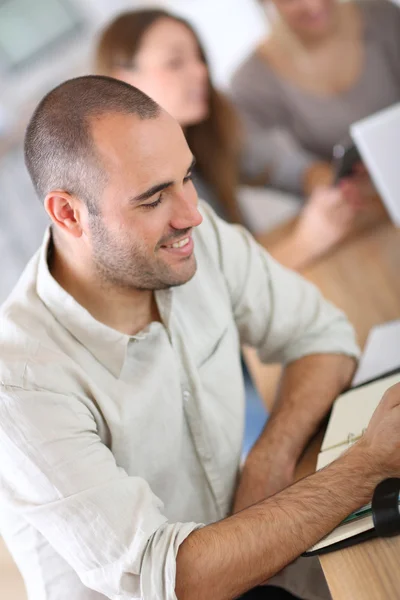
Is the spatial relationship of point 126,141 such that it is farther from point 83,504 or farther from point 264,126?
point 264,126

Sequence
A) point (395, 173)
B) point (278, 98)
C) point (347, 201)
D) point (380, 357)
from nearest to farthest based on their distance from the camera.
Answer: point (380, 357), point (395, 173), point (347, 201), point (278, 98)

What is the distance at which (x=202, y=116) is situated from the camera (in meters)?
2.17

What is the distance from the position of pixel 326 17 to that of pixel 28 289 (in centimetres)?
152

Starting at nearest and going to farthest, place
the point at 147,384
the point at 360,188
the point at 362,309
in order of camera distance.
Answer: the point at 147,384 → the point at 362,309 → the point at 360,188

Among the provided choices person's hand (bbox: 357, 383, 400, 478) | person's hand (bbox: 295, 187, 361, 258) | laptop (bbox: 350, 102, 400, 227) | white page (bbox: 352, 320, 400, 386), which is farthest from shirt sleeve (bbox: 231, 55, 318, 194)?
person's hand (bbox: 357, 383, 400, 478)

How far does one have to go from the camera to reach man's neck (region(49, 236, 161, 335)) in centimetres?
105

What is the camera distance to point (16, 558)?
1.01 m

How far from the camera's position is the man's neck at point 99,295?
41.4 inches

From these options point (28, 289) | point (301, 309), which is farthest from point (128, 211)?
point (301, 309)

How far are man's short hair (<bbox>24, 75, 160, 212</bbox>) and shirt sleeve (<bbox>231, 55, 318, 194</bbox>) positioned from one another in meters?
1.29

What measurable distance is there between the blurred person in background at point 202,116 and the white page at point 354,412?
0.88 metres

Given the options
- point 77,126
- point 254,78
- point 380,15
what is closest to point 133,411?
point 77,126

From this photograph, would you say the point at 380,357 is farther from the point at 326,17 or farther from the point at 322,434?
the point at 326,17

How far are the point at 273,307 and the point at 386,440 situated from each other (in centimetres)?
44
